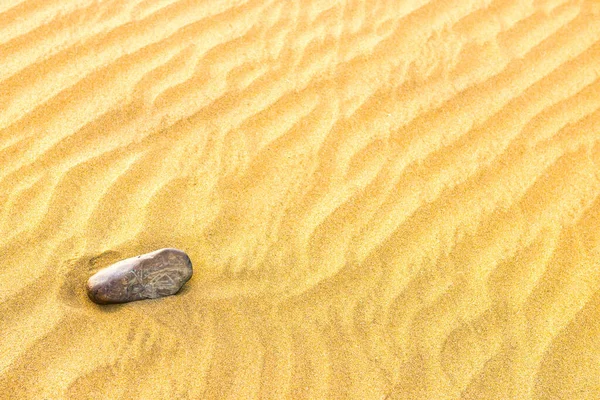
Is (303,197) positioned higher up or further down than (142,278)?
further down

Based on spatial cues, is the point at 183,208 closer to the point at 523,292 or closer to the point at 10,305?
the point at 10,305

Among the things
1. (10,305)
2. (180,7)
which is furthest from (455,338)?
(180,7)

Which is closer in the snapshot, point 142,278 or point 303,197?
point 142,278
